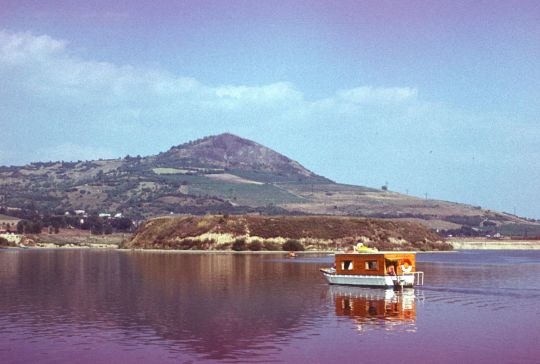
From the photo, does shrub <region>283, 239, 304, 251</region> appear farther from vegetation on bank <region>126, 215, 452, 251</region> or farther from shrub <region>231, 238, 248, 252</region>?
shrub <region>231, 238, 248, 252</region>

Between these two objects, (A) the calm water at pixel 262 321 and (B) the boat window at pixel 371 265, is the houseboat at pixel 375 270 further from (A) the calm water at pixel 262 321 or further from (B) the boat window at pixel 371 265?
(A) the calm water at pixel 262 321

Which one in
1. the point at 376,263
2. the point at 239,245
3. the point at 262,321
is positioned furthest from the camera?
the point at 239,245

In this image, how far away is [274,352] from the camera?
33.3 meters

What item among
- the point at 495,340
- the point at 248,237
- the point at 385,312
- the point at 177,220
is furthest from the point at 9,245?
the point at 495,340

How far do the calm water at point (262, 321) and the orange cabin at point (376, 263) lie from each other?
2.72 m

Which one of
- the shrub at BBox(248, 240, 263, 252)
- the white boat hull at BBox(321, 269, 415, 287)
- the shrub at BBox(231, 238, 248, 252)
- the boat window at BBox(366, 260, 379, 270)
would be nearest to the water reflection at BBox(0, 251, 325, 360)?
the white boat hull at BBox(321, 269, 415, 287)

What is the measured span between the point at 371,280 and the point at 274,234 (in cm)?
9465

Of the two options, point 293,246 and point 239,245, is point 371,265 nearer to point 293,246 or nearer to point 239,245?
point 239,245

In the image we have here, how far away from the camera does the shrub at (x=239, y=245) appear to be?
15475cm

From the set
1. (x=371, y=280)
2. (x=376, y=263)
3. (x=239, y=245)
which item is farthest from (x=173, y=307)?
(x=239, y=245)

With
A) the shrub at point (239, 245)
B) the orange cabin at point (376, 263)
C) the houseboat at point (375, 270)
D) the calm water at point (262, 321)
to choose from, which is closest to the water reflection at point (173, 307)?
the calm water at point (262, 321)

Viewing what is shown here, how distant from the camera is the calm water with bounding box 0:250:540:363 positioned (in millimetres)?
33375

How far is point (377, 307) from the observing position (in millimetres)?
51844

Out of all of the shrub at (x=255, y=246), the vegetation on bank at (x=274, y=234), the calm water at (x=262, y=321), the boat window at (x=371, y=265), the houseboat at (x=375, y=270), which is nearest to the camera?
the calm water at (x=262, y=321)
